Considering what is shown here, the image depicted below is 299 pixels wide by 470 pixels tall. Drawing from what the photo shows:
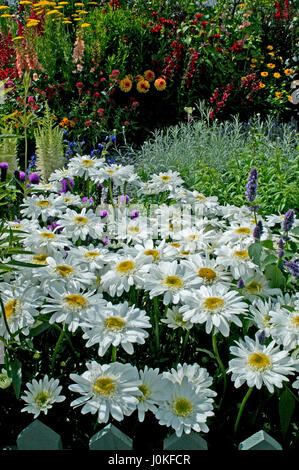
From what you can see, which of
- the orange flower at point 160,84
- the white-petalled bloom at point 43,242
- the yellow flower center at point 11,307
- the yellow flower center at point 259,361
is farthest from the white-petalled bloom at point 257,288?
the orange flower at point 160,84

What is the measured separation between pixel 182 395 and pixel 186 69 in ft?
17.8

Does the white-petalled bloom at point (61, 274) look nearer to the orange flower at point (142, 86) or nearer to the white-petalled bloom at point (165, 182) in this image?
the white-petalled bloom at point (165, 182)

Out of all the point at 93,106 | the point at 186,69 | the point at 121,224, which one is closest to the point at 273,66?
the point at 186,69

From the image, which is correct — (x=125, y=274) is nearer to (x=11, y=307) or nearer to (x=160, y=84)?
(x=11, y=307)

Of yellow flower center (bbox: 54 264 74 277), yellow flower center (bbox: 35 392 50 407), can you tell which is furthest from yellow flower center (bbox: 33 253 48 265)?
yellow flower center (bbox: 35 392 50 407)

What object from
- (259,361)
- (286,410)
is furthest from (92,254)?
(286,410)

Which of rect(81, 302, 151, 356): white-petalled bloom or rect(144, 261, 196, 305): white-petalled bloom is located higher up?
rect(144, 261, 196, 305): white-petalled bloom

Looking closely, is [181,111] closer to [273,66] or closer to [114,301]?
[273,66]

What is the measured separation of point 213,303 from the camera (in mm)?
1532

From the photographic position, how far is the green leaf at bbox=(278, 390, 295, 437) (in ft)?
4.68

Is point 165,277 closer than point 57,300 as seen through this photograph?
No

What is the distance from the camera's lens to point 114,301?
198cm

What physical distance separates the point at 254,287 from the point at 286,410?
0.49 m

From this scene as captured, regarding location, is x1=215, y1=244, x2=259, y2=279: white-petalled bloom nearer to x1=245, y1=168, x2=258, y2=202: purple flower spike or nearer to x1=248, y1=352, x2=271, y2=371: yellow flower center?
x1=245, y1=168, x2=258, y2=202: purple flower spike
